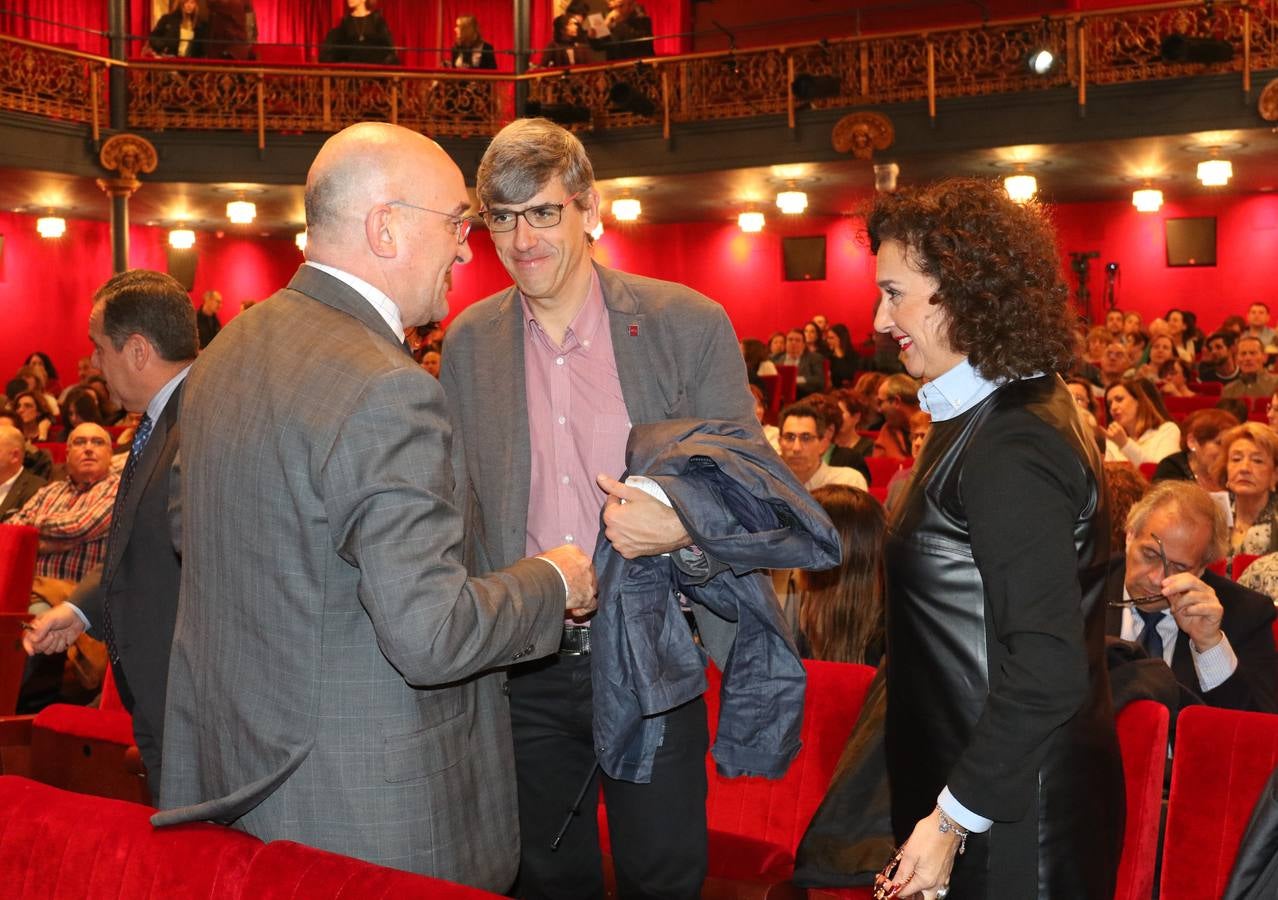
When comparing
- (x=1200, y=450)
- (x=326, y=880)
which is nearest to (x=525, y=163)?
(x=326, y=880)

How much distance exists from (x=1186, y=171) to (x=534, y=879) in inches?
521

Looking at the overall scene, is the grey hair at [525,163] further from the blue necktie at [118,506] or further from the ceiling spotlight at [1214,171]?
the ceiling spotlight at [1214,171]

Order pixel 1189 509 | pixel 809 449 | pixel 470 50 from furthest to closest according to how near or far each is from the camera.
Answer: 1. pixel 470 50
2. pixel 809 449
3. pixel 1189 509

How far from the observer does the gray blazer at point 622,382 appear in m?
2.16

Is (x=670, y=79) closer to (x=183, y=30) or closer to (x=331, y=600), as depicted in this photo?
(x=183, y=30)

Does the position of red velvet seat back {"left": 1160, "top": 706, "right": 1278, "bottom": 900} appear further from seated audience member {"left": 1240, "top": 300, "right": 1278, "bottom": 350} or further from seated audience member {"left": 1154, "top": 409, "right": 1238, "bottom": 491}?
seated audience member {"left": 1240, "top": 300, "right": 1278, "bottom": 350}

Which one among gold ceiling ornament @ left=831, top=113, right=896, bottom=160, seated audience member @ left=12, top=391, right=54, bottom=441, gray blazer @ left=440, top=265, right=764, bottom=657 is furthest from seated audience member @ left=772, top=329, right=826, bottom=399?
gray blazer @ left=440, top=265, right=764, bottom=657

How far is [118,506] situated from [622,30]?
1188cm

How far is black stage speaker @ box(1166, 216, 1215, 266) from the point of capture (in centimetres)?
1555

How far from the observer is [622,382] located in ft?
7.18

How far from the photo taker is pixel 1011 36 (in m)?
12.3

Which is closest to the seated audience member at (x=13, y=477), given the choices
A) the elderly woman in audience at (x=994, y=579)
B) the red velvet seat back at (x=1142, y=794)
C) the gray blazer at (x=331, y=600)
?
the gray blazer at (x=331, y=600)

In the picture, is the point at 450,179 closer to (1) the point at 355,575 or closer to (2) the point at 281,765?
(1) the point at 355,575

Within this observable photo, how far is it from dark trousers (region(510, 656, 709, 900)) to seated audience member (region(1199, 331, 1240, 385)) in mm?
10567
